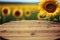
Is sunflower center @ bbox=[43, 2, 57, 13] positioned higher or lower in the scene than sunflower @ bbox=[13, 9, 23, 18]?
higher

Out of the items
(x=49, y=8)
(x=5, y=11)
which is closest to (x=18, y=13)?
(x=5, y=11)

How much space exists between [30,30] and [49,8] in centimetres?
34

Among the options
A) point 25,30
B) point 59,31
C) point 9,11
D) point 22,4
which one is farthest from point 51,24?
point 9,11

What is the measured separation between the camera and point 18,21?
1206 millimetres

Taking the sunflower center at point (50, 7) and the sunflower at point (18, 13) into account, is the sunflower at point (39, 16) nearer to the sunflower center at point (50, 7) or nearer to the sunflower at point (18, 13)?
the sunflower center at point (50, 7)

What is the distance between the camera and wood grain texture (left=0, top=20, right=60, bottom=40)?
118cm

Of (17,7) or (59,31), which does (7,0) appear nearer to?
(17,7)

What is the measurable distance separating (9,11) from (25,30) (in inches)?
11.5

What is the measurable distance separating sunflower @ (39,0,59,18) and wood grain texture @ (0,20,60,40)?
0.35 feet

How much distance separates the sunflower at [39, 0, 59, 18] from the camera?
3.95 feet

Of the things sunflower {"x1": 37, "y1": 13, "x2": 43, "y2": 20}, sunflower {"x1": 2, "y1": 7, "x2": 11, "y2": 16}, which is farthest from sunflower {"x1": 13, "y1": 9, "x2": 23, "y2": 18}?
sunflower {"x1": 37, "y1": 13, "x2": 43, "y2": 20}

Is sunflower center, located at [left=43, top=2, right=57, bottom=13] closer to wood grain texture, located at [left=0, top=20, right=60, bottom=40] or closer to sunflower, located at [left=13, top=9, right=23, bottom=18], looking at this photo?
wood grain texture, located at [left=0, top=20, right=60, bottom=40]

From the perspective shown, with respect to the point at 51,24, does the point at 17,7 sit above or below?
above

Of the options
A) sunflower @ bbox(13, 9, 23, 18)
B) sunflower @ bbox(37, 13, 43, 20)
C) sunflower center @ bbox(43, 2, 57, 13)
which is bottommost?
sunflower @ bbox(37, 13, 43, 20)
